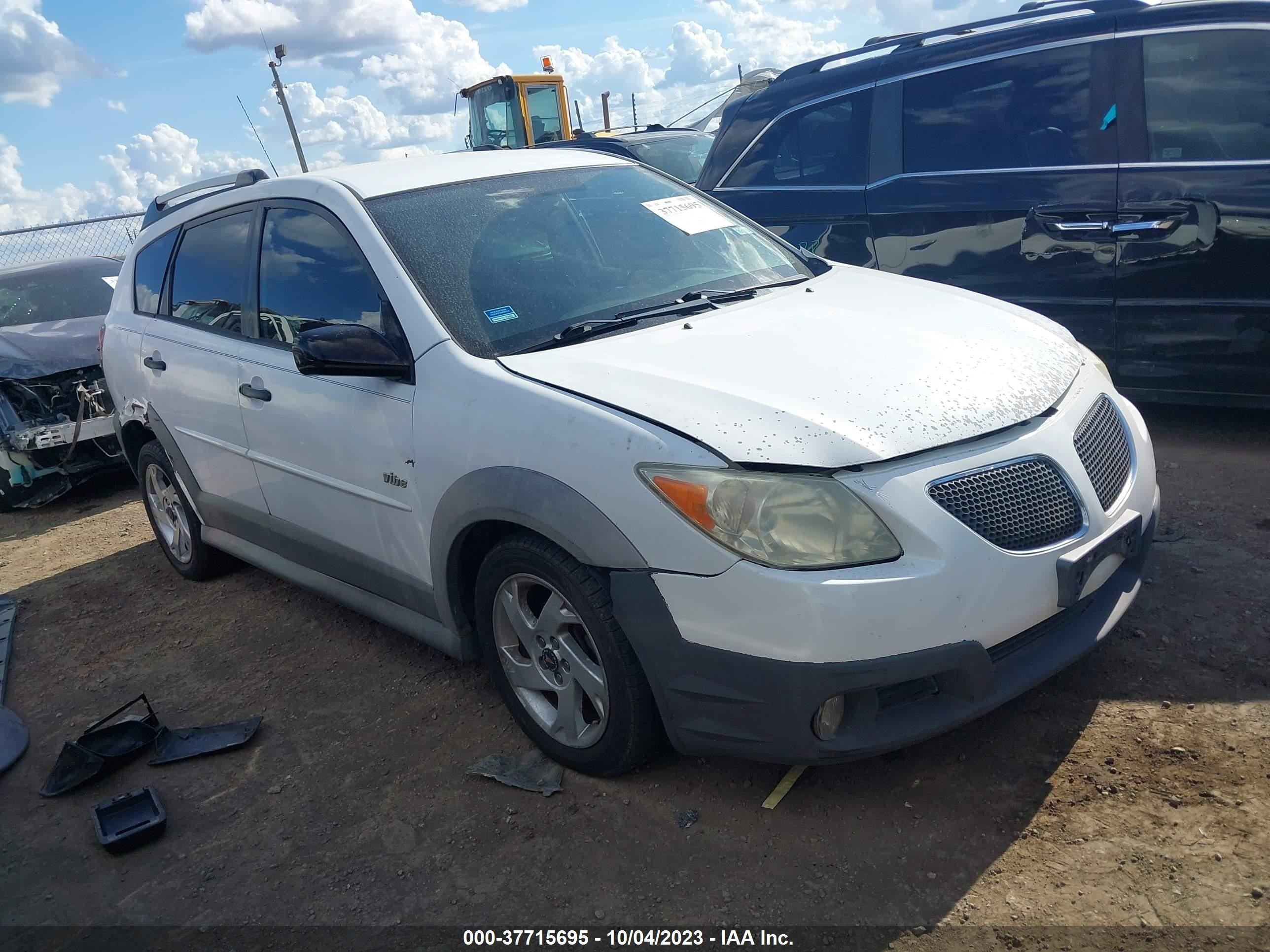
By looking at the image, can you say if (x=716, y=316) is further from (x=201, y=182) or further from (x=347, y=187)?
(x=201, y=182)

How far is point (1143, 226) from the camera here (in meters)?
4.67

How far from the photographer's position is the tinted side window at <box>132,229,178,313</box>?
484 cm

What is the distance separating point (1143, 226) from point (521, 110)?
46.6 ft

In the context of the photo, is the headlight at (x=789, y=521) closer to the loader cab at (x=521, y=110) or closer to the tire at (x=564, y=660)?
the tire at (x=564, y=660)

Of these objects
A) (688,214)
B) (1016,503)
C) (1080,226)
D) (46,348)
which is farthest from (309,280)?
(46,348)

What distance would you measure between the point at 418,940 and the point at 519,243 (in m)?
2.11

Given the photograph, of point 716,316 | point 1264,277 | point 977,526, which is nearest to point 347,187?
point 716,316

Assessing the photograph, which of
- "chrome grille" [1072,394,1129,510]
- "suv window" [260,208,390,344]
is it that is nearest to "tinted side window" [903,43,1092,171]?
"chrome grille" [1072,394,1129,510]

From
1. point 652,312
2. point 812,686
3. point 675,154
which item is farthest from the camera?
point 675,154

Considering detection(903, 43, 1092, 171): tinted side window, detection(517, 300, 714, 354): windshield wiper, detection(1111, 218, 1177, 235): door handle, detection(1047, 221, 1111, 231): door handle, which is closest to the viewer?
detection(517, 300, 714, 354): windshield wiper

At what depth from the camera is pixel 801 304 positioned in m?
3.27

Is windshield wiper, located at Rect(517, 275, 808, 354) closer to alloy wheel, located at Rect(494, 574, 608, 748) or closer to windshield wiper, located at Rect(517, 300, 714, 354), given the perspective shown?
windshield wiper, located at Rect(517, 300, 714, 354)

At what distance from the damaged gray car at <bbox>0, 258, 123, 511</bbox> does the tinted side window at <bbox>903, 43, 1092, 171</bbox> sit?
217 inches

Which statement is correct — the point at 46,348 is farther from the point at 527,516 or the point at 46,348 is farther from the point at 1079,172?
the point at 1079,172
